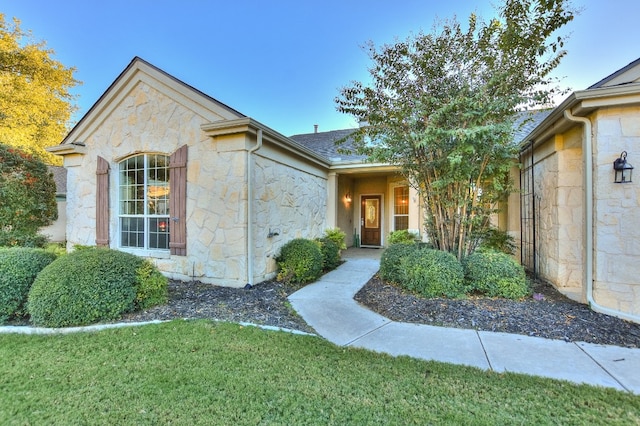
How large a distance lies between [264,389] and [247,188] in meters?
3.87

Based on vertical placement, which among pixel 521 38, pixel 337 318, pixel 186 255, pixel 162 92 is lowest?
pixel 337 318

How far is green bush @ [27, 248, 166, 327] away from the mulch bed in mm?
3563

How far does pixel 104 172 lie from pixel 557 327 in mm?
9153

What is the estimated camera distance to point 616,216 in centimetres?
402

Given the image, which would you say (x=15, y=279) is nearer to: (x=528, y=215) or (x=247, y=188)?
(x=247, y=188)

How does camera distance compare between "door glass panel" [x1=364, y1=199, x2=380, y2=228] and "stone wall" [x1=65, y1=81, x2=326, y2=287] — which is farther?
"door glass panel" [x1=364, y1=199, x2=380, y2=228]

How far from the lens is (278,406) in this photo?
2156 millimetres

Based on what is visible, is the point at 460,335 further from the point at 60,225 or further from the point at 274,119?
the point at 60,225

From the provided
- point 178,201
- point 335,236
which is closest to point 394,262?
point 335,236

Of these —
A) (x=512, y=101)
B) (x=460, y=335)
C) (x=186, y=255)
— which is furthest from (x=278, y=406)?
(x=512, y=101)

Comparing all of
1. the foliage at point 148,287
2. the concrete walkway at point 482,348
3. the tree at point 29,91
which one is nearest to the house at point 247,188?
the foliage at point 148,287

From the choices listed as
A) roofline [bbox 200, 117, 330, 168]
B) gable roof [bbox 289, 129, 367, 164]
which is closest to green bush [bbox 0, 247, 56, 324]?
roofline [bbox 200, 117, 330, 168]

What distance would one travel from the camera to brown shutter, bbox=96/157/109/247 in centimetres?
691

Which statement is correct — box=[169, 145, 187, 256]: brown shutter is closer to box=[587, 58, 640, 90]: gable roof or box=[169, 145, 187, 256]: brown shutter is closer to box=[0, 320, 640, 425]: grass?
box=[0, 320, 640, 425]: grass
